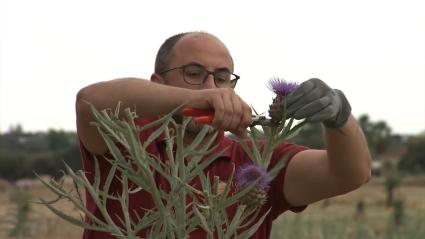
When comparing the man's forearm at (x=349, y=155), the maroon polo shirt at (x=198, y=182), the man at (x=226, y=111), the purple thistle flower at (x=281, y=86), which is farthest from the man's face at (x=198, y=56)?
the purple thistle flower at (x=281, y=86)

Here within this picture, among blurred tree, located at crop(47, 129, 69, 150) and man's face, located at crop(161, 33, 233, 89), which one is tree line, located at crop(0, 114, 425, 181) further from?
man's face, located at crop(161, 33, 233, 89)

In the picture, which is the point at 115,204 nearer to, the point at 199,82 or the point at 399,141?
the point at 199,82

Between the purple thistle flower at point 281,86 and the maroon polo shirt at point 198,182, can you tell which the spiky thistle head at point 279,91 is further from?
the maroon polo shirt at point 198,182

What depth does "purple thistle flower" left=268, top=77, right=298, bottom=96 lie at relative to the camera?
1.39 metres

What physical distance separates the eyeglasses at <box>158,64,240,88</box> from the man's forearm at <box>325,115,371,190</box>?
237 mm

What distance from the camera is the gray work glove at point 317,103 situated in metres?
1.42

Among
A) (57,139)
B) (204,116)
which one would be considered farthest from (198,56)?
(57,139)

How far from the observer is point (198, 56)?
198 cm

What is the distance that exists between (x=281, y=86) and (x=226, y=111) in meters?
0.16

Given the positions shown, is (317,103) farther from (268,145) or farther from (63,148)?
(63,148)

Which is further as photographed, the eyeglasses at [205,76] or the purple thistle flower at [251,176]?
the eyeglasses at [205,76]

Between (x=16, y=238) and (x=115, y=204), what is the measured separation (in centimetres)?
721

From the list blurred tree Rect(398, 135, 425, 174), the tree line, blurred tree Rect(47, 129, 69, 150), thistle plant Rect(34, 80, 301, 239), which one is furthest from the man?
blurred tree Rect(47, 129, 69, 150)

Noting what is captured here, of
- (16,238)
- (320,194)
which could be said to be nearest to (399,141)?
(16,238)
